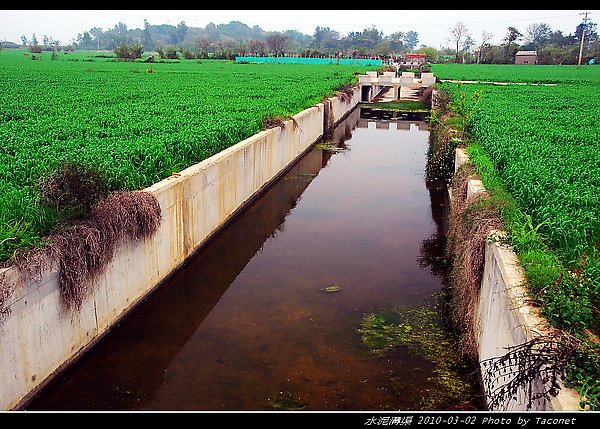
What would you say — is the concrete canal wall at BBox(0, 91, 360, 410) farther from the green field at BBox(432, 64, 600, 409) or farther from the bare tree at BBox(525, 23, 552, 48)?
the bare tree at BBox(525, 23, 552, 48)

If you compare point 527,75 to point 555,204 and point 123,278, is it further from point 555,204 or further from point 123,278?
point 123,278

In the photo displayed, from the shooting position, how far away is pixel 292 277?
9.48 m

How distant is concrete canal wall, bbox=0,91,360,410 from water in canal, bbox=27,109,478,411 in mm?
289

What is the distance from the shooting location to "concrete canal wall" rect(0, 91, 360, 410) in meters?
5.41

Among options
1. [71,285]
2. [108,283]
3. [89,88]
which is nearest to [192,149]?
[108,283]

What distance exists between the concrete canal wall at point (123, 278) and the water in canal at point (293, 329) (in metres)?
0.29

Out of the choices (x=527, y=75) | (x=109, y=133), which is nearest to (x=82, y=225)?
(x=109, y=133)

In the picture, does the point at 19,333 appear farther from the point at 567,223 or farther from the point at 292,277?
the point at 567,223

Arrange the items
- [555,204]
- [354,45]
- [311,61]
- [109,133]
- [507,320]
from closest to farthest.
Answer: [507,320] → [555,204] → [109,133] → [311,61] → [354,45]

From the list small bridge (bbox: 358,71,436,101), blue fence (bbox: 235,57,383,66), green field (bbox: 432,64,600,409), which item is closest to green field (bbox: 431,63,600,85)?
small bridge (bbox: 358,71,436,101)

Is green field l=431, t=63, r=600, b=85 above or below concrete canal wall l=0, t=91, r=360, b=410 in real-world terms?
above

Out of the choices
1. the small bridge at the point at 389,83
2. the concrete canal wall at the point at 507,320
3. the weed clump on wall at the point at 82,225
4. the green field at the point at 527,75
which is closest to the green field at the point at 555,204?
the concrete canal wall at the point at 507,320

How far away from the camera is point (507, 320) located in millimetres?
4980

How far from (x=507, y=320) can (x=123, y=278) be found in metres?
5.07
